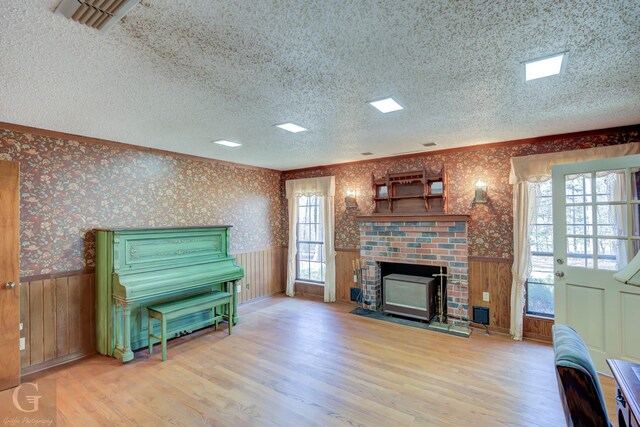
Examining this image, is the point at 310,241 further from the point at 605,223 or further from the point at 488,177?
the point at 605,223

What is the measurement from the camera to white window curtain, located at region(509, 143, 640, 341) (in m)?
3.64

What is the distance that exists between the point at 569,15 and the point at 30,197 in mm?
4400

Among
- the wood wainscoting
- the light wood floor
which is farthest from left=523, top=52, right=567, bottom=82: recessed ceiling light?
the wood wainscoting

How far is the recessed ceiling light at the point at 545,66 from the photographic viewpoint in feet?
5.89

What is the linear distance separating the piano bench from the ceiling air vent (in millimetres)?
2836

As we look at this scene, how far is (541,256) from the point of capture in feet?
12.4

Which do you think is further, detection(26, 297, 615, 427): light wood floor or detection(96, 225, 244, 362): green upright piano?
detection(96, 225, 244, 362): green upright piano

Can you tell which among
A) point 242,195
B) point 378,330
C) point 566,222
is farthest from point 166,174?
point 566,222

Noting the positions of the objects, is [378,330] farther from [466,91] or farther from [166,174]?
[166,174]

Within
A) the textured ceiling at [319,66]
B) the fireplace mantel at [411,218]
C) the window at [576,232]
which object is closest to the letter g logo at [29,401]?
the textured ceiling at [319,66]

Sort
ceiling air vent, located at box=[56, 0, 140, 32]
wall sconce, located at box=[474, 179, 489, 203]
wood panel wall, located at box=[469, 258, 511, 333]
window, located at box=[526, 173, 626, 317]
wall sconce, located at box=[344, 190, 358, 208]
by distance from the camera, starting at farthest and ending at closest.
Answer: wall sconce, located at box=[344, 190, 358, 208] < wall sconce, located at box=[474, 179, 489, 203] < wood panel wall, located at box=[469, 258, 511, 333] < window, located at box=[526, 173, 626, 317] < ceiling air vent, located at box=[56, 0, 140, 32]

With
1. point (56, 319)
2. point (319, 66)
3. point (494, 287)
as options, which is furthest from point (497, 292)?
point (56, 319)

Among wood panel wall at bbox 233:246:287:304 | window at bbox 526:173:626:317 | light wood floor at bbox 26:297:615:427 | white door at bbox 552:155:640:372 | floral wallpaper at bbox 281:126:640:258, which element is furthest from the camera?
wood panel wall at bbox 233:246:287:304

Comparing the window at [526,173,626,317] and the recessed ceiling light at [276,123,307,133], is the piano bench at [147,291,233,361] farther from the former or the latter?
the window at [526,173,626,317]
